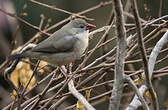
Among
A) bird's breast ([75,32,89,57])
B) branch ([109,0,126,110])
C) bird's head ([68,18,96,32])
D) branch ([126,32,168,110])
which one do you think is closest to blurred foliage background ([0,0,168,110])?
bird's head ([68,18,96,32])

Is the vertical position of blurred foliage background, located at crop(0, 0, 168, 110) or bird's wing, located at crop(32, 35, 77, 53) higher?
blurred foliage background, located at crop(0, 0, 168, 110)

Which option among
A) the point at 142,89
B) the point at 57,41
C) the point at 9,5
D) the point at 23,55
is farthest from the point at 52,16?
the point at 142,89

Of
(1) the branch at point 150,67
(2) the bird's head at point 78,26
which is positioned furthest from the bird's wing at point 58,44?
(1) the branch at point 150,67

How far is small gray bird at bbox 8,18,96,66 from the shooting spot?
3.31 meters

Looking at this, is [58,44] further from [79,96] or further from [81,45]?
[79,96]

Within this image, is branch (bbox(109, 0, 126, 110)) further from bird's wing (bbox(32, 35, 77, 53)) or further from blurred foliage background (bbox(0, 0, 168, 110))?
blurred foliage background (bbox(0, 0, 168, 110))

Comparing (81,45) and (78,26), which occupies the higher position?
(78,26)

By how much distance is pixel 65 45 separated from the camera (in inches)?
136

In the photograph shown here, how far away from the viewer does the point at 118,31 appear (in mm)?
1675

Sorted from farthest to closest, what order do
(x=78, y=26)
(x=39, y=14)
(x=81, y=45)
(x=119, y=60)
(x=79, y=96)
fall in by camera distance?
(x=39, y=14), (x=78, y=26), (x=81, y=45), (x=79, y=96), (x=119, y=60)

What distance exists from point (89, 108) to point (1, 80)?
12.6 ft

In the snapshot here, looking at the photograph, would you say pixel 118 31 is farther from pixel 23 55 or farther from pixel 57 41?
pixel 57 41

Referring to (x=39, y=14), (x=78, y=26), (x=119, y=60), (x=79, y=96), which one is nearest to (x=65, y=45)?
(x=78, y=26)

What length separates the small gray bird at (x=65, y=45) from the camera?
331 centimetres
